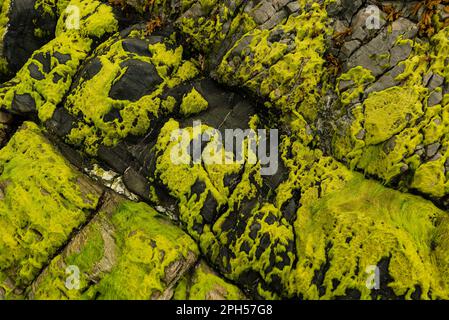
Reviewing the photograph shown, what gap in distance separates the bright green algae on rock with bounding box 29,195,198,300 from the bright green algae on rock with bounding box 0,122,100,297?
1.01 feet

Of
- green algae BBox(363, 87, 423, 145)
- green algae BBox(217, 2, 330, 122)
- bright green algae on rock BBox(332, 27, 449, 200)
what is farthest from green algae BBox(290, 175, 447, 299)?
green algae BBox(217, 2, 330, 122)

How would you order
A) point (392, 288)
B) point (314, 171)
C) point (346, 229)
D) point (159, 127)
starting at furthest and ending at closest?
point (159, 127)
point (314, 171)
point (346, 229)
point (392, 288)

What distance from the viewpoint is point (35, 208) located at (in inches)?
294

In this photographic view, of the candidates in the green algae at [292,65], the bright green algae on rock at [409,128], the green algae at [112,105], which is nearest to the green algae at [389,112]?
the bright green algae on rock at [409,128]

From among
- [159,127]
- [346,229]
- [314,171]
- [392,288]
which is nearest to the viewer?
[392,288]

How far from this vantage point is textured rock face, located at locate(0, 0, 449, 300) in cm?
695

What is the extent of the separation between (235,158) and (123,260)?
3035mm

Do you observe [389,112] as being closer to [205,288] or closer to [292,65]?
[292,65]

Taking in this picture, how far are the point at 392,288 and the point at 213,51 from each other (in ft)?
20.6

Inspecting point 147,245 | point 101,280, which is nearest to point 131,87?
point 147,245

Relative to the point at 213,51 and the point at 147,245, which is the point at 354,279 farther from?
the point at 213,51

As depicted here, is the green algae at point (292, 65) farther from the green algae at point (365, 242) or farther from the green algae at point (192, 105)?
the green algae at point (365, 242)

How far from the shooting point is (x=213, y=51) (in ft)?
28.9

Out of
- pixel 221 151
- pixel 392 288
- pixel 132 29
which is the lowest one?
pixel 392 288
